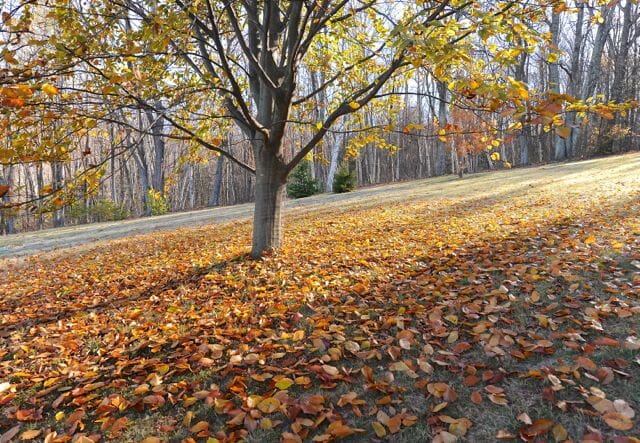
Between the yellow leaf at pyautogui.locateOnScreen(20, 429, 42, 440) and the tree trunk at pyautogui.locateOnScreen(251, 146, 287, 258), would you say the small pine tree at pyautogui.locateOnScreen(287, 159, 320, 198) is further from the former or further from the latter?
the yellow leaf at pyautogui.locateOnScreen(20, 429, 42, 440)

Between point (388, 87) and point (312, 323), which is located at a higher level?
point (388, 87)

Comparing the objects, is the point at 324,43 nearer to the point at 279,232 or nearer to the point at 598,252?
the point at 279,232

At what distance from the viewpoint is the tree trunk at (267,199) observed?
5.43m

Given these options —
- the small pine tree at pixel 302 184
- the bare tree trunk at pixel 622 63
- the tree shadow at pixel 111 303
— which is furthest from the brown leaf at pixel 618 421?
the bare tree trunk at pixel 622 63

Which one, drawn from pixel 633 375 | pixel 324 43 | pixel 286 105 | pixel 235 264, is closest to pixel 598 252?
pixel 633 375

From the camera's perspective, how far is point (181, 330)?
136 inches

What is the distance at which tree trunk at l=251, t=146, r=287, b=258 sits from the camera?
5.43 meters

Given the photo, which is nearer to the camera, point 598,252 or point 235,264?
point 598,252

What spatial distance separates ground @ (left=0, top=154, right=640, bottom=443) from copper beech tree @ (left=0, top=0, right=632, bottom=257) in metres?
1.41

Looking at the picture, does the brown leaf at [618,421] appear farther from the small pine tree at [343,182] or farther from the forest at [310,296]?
the small pine tree at [343,182]

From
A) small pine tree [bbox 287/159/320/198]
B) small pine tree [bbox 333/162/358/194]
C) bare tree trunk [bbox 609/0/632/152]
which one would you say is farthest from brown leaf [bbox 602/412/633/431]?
bare tree trunk [bbox 609/0/632/152]

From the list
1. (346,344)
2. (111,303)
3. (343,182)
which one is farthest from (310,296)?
(343,182)

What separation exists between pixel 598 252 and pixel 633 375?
8.04 ft

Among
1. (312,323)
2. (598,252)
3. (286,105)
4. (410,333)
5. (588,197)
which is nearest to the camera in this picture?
(410,333)
